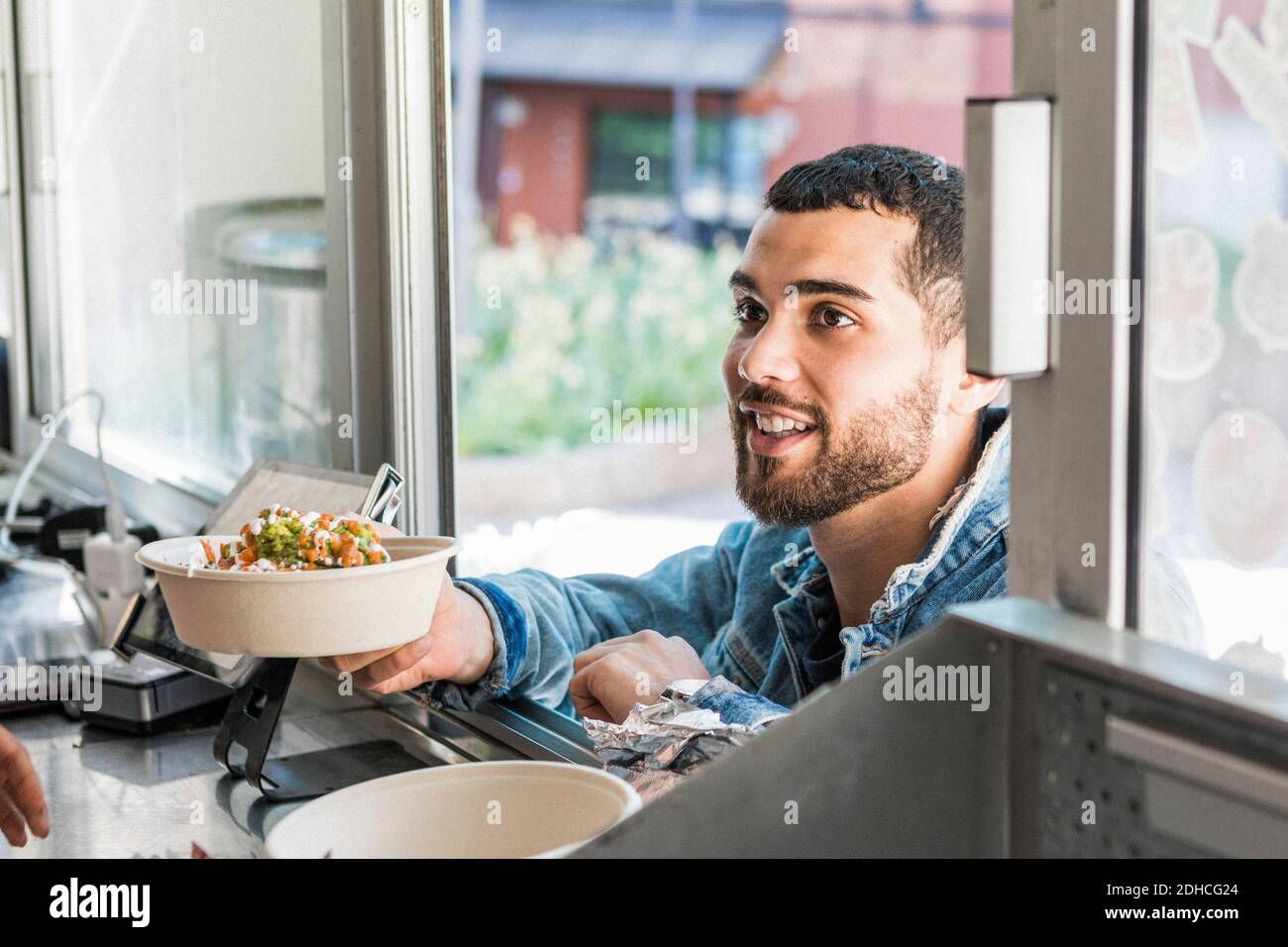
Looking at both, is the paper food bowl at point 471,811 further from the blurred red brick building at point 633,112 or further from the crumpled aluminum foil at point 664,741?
the blurred red brick building at point 633,112

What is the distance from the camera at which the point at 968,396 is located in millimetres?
1469

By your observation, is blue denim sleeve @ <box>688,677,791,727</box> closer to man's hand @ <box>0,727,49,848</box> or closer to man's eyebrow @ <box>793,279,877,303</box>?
man's eyebrow @ <box>793,279,877,303</box>

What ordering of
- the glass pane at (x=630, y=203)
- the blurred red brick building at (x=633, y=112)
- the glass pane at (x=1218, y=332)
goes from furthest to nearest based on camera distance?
the blurred red brick building at (x=633, y=112), the glass pane at (x=630, y=203), the glass pane at (x=1218, y=332)

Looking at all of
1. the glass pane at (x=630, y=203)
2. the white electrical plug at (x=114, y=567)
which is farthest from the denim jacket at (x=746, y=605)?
the glass pane at (x=630, y=203)

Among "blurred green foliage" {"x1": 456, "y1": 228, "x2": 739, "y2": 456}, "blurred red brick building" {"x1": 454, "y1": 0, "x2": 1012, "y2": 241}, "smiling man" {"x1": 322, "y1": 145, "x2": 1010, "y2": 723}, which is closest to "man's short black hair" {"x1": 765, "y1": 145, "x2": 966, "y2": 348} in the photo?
"smiling man" {"x1": 322, "y1": 145, "x2": 1010, "y2": 723}

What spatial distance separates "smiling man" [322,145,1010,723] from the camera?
138cm

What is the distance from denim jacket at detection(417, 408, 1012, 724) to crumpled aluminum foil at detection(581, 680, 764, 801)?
3 centimetres

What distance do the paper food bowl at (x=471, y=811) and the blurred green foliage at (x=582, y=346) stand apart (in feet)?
17.1

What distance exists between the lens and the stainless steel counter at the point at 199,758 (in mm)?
1374

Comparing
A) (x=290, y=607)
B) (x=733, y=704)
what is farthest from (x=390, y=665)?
(x=733, y=704)

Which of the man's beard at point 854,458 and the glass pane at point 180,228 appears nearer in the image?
the man's beard at point 854,458

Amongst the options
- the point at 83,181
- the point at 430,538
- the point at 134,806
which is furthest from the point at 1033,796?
the point at 83,181

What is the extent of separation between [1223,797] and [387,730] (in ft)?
3.81
